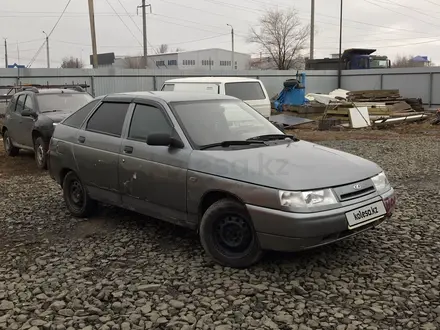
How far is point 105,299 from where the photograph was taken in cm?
362

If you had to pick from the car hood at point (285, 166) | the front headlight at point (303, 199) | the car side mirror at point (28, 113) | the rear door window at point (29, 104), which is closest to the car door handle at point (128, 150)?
the car hood at point (285, 166)

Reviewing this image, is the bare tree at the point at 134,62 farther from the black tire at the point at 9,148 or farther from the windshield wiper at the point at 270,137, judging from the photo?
the windshield wiper at the point at 270,137

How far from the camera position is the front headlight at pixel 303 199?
3.74 metres

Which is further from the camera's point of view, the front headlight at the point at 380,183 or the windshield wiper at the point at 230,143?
the windshield wiper at the point at 230,143

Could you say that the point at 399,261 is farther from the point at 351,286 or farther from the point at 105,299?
the point at 105,299

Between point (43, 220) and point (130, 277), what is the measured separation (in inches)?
91.0

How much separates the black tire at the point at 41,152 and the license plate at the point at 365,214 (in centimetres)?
702

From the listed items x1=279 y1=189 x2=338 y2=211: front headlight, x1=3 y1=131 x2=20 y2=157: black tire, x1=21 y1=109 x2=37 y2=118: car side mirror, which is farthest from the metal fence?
x1=279 y1=189 x2=338 y2=211: front headlight

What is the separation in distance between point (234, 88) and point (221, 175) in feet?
27.9

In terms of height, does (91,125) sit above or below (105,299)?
above

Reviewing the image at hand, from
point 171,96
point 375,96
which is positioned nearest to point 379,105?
point 375,96

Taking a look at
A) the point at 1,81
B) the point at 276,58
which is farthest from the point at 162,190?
the point at 276,58

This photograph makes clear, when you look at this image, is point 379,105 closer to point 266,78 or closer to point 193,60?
point 266,78

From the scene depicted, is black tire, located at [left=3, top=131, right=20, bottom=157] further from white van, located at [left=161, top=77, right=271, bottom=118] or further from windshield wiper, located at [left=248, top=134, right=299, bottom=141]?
windshield wiper, located at [left=248, top=134, right=299, bottom=141]
